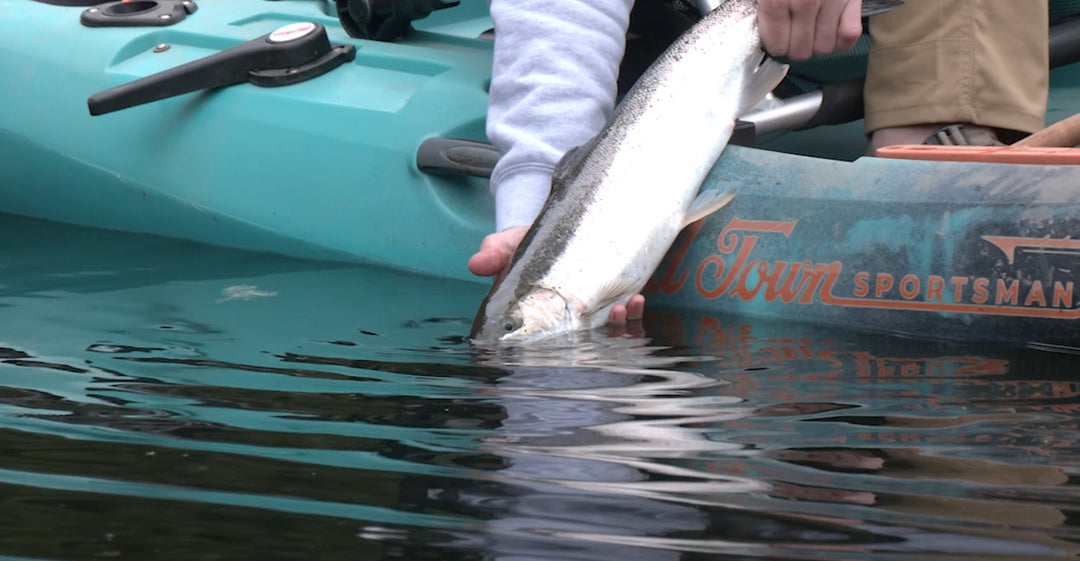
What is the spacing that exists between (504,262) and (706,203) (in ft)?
1.19

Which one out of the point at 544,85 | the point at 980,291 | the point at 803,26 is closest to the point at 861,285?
the point at 980,291

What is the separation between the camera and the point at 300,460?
Answer: 140cm

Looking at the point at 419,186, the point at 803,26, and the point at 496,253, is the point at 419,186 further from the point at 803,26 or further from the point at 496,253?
the point at 803,26

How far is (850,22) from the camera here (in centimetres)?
235

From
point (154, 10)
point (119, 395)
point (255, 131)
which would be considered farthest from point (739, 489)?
point (154, 10)

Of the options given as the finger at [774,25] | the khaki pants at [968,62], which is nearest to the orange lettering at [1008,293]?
the khaki pants at [968,62]

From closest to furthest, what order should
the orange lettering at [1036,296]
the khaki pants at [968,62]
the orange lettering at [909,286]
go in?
the orange lettering at [1036,296] < the orange lettering at [909,286] < the khaki pants at [968,62]

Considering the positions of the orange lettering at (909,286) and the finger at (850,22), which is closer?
the orange lettering at (909,286)

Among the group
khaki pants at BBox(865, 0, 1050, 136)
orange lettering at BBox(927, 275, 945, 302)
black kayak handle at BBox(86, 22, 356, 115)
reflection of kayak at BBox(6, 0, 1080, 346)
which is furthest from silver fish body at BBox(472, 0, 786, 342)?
black kayak handle at BBox(86, 22, 356, 115)

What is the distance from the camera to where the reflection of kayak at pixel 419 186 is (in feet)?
6.86

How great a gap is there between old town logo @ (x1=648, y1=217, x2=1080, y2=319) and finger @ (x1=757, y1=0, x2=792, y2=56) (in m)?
0.31

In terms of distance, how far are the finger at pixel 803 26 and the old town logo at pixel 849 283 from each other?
0.32 meters

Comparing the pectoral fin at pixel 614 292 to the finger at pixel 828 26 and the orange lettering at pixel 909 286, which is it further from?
the finger at pixel 828 26

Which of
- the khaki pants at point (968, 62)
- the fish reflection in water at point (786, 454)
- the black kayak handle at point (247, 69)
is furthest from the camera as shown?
the black kayak handle at point (247, 69)
